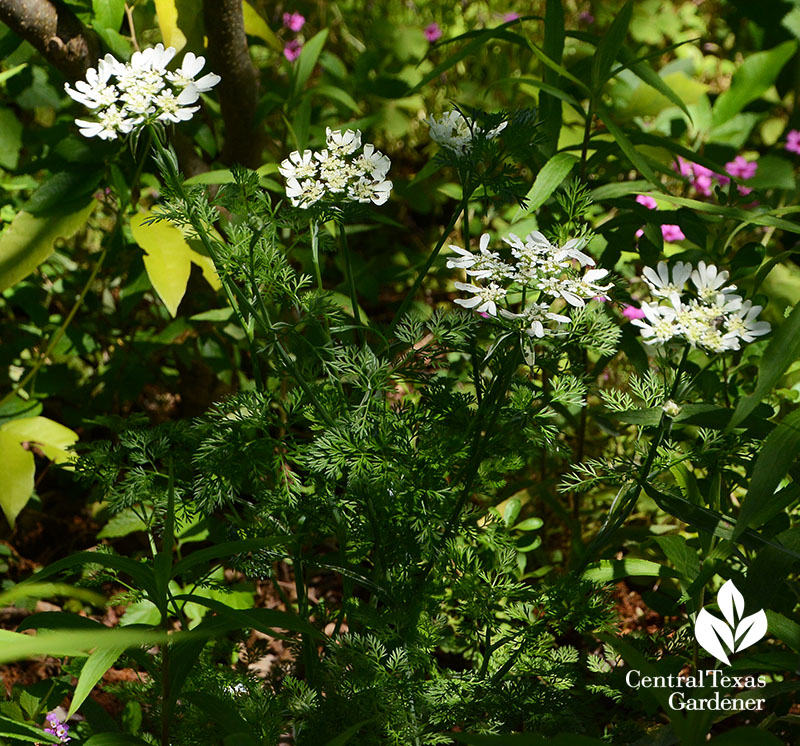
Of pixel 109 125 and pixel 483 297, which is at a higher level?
pixel 109 125

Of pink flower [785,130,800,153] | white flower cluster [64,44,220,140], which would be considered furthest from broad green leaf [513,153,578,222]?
pink flower [785,130,800,153]

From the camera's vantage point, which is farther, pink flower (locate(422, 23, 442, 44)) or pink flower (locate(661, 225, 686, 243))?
pink flower (locate(422, 23, 442, 44))

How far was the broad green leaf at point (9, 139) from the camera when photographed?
1.52m

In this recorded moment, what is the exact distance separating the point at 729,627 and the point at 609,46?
32.2 inches

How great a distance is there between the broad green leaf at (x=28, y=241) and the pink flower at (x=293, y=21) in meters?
1.10

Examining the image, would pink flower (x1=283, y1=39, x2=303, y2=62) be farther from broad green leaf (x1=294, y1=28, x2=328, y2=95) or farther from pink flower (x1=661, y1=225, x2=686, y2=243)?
pink flower (x1=661, y1=225, x2=686, y2=243)

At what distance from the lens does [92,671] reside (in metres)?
0.79

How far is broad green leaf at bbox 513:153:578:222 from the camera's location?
42.9 inches

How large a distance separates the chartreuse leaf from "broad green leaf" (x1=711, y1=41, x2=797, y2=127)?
1361mm

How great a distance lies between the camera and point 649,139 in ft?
4.06

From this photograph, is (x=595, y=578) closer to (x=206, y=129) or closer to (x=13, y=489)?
(x=13, y=489)

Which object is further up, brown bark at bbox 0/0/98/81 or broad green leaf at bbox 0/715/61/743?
brown bark at bbox 0/0/98/81

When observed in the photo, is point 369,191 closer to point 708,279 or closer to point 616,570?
point 708,279

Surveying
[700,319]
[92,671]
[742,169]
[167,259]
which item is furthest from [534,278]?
[742,169]
